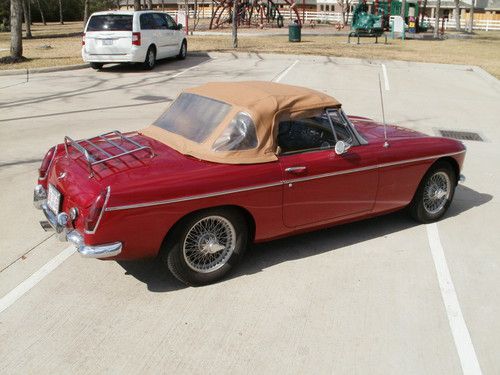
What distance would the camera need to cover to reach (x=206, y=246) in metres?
4.30

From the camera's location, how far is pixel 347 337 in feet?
12.4

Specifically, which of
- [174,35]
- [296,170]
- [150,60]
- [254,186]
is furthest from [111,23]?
[254,186]

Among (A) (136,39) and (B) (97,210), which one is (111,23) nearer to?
(A) (136,39)

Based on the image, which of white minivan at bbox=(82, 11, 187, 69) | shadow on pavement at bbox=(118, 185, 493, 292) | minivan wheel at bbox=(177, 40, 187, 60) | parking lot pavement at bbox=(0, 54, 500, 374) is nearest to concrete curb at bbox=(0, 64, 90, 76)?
white minivan at bbox=(82, 11, 187, 69)

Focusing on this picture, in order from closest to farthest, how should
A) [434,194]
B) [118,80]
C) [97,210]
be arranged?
[97,210], [434,194], [118,80]

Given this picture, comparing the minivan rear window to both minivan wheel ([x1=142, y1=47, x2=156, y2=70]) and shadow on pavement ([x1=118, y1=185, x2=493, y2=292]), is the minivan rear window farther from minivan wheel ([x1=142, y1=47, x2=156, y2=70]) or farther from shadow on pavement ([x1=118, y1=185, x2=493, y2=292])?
shadow on pavement ([x1=118, y1=185, x2=493, y2=292])

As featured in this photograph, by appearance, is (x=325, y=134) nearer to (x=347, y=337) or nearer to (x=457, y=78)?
(x=347, y=337)

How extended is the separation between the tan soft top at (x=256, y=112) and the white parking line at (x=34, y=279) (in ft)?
4.21

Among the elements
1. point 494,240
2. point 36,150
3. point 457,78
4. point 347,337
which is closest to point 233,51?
point 457,78

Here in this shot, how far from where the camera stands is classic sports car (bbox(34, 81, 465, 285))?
3922 millimetres

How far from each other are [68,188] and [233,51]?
19433mm

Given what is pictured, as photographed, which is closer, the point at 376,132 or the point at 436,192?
the point at 376,132

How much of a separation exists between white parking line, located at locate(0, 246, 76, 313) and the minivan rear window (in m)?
12.6

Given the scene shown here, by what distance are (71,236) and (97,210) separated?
0.38 m
